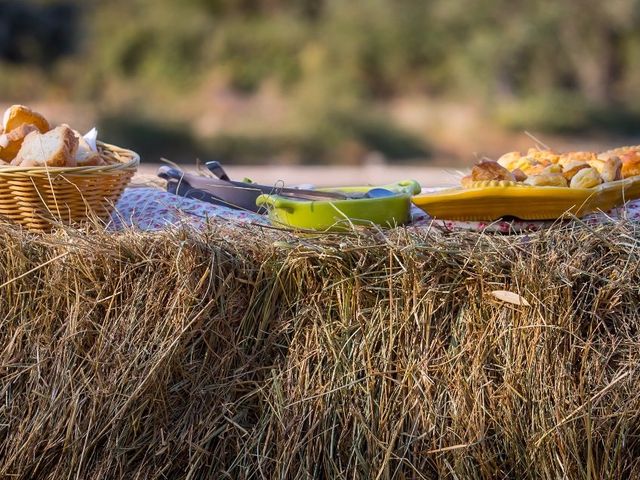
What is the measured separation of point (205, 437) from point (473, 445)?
47 centimetres

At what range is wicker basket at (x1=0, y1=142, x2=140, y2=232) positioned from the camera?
5.80 ft

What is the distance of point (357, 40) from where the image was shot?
15609 mm

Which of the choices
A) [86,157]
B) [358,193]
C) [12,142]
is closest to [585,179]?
[358,193]

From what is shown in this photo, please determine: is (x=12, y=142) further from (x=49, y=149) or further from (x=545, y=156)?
(x=545, y=156)

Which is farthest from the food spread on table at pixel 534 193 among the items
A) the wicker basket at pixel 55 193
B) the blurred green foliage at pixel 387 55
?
the blurred green foliage at pixel 387 55

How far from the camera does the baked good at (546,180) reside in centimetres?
184

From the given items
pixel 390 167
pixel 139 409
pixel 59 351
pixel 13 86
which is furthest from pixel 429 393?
pixel 13 86

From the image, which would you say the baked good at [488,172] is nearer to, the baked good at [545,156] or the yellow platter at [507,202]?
the yellow platter at [507,202]

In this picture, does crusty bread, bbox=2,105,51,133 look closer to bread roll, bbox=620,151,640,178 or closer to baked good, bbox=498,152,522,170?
baked good, bbox=498,152,522,170

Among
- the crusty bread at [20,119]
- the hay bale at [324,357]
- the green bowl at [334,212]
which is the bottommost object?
the hay bale at [324,357]

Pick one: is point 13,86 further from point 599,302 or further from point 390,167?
point 599,302

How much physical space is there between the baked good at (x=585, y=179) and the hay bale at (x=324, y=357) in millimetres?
152

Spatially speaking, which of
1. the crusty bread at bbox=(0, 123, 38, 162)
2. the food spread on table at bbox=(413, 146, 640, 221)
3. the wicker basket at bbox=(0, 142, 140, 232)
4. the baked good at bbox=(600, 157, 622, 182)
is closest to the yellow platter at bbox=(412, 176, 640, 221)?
the food spread on table at bbox=(413, 146, 640, 221)

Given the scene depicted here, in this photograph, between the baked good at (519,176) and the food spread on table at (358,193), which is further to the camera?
the baked good at (519,176)
